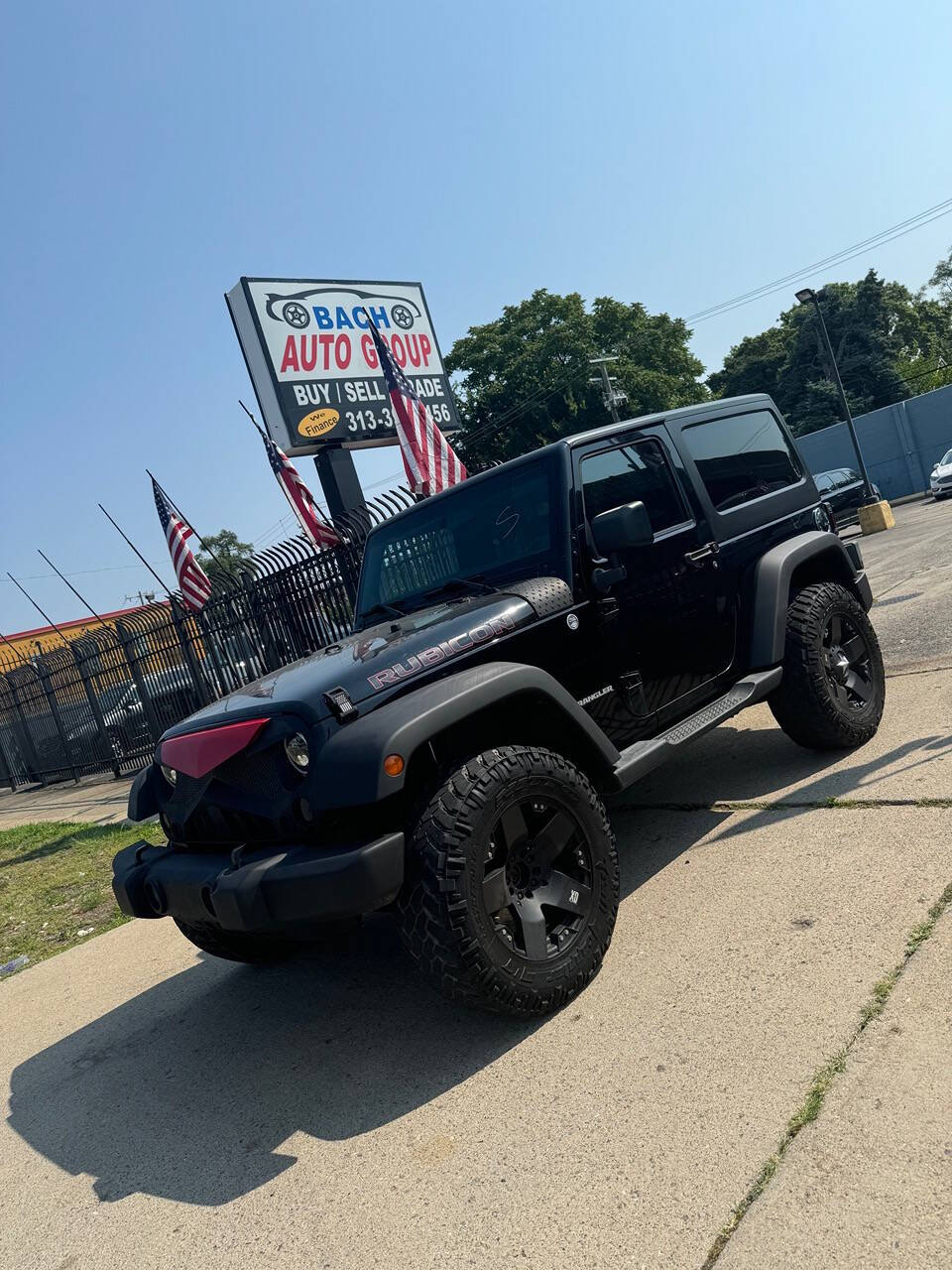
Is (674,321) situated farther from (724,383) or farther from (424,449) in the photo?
(424,449)

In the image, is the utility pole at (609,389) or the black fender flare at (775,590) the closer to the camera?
the black fender flare at (775,590)

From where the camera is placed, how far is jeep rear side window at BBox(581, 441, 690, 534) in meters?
3.92

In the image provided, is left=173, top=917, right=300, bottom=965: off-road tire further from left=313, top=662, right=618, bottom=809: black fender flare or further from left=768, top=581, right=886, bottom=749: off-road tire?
left=768, top=581, right=886, bottom=749: off-road tire

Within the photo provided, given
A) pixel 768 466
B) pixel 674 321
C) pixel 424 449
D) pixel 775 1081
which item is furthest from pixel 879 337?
pixel 775 1081

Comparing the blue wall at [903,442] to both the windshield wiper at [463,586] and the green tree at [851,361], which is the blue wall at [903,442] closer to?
the green tree at [851,361]

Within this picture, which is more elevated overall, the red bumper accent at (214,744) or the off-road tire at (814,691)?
the red bumper accent at (214,744)

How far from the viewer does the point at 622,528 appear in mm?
3471

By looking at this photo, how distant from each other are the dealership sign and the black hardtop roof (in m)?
8.56

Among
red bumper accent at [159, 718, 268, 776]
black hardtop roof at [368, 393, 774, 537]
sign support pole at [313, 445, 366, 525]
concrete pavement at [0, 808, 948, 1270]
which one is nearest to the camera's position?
concrete pavement at [0, 808, 948, 1270]

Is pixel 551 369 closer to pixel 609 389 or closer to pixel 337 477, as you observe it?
pixel 609 389

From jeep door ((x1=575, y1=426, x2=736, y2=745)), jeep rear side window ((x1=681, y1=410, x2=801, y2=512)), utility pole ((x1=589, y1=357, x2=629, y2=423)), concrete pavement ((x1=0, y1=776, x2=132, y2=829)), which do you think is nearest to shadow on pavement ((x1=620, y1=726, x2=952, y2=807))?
jeep door ((x1=575, y1=426, x2=736, y2=745))

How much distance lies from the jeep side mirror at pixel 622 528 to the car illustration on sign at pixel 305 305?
37.0 ft

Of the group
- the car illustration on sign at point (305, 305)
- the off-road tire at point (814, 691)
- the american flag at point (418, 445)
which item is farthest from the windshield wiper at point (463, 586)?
the car illustration on sign at point (305, 305)

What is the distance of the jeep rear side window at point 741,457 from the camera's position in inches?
177
